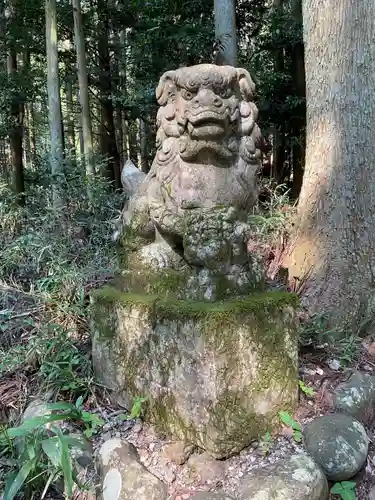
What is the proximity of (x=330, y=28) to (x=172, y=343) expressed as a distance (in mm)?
2655

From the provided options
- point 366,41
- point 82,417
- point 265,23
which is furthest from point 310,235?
point 265,23

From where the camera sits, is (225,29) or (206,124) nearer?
(206,124)

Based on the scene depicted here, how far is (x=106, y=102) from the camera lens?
1028 centimetres

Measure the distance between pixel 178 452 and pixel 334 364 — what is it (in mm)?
1232

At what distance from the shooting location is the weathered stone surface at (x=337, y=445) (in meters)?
2.07

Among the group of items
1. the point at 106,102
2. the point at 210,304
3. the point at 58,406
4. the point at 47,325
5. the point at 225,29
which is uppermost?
the point at 106,102

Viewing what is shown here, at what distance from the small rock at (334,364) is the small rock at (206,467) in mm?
1092

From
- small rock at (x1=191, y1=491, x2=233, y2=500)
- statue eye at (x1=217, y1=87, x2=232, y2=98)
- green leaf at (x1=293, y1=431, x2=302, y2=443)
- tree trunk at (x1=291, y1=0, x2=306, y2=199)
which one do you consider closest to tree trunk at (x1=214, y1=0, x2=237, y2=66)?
tree trunk at (x1=291, y1=0, x2=306, y2=199)

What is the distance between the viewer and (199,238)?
211cm

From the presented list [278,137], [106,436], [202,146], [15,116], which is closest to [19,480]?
[106,436]

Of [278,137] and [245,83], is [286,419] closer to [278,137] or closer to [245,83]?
[245,83]

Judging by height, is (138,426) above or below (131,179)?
below

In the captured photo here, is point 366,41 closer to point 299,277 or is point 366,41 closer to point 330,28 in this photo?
point 330,28

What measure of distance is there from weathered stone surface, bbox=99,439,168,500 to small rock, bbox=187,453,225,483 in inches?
Answer: 6.4
